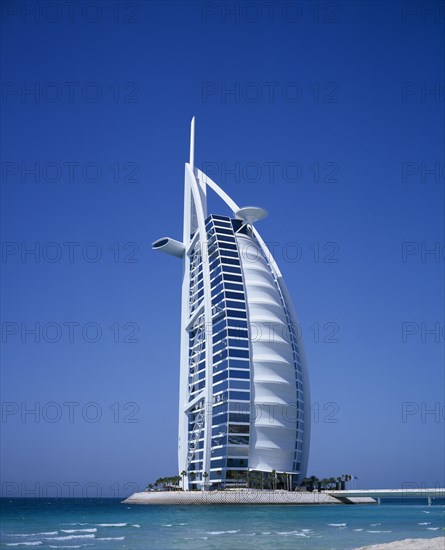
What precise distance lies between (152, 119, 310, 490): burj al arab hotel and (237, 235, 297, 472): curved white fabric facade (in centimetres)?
14

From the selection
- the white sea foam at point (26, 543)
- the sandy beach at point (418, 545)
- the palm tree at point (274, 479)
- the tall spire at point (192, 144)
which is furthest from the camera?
the tall spire at point (192, 144)

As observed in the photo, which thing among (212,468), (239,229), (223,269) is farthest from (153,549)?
(239,229)

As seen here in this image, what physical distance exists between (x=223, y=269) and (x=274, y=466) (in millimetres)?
29264

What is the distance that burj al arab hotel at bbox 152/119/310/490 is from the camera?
95.2 metres

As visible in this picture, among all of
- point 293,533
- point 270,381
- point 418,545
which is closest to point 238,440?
point 270,381

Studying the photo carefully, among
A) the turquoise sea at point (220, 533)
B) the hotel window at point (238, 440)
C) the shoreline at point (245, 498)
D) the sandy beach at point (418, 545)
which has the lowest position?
the shoreline at point (245, 498)

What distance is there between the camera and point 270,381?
320ft

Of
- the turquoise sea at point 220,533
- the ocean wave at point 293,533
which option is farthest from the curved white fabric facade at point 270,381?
the ocean wave at point 293,533

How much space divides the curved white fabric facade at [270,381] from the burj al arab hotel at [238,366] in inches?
5.5

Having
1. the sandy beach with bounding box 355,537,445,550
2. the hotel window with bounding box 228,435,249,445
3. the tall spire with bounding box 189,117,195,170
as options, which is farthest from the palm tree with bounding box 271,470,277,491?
the sandy beach with bounding box 355,537,445,550

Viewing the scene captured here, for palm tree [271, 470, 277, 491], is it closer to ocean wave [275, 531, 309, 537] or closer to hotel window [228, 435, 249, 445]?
hotel window [228, 435, 249, 445]

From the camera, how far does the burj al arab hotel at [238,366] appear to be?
95.2m

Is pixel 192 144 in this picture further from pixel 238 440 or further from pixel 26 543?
pixel 26 543

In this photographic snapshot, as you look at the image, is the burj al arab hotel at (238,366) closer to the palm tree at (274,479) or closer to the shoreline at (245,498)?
the palm tree at (274,479)
